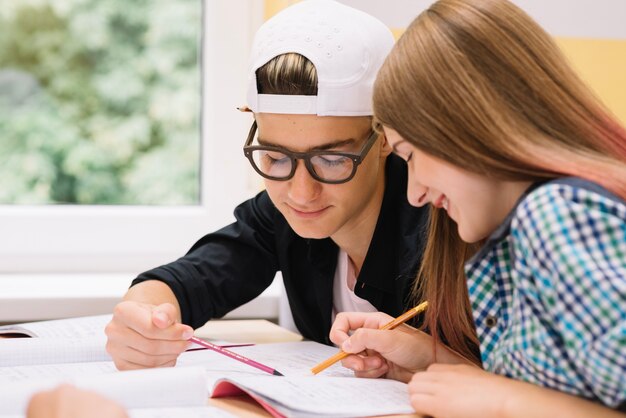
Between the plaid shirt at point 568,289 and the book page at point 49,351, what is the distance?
739mm

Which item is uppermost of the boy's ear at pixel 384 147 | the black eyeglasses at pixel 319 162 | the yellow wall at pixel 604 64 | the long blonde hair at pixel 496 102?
the yellow wall at pixel 604 64

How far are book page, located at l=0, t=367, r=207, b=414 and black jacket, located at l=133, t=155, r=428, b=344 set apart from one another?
19.0 inches

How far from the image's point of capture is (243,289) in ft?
6.03

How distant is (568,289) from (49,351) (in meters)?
0.90

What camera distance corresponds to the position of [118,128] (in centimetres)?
303

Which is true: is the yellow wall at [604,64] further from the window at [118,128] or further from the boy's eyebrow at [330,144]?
the window at [118,128]

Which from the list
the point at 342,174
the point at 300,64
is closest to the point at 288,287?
the point at 342,174

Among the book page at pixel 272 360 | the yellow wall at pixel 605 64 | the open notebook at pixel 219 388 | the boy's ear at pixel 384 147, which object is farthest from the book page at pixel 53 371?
the yellow wall at pixel 605 64

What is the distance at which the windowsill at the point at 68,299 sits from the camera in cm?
202

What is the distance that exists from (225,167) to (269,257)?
2.43 ft

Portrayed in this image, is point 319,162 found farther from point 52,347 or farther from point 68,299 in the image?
point 68,299

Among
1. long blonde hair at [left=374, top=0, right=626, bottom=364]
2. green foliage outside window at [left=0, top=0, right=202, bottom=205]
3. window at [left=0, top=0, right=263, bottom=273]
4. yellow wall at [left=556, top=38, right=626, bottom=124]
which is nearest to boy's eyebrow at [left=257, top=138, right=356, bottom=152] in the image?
long blonde hair at [left=374, top=0, right=626, bottom=364]

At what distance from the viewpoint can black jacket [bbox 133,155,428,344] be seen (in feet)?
5.35

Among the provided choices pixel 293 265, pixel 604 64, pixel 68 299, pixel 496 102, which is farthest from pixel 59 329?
pixel 604 64
